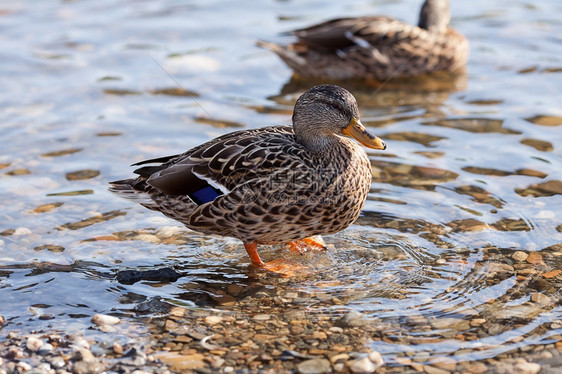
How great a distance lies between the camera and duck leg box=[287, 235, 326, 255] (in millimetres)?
7168

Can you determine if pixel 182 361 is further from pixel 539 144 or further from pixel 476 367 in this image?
pixel 539 144

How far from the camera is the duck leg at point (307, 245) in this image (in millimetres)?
7168

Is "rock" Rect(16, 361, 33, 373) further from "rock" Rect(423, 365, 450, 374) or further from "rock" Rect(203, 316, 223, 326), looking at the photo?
"rock" Rect(423, 365, 450, 374)

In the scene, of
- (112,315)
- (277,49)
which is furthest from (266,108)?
(112,315)

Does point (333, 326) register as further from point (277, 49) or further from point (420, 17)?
point (420, 17)

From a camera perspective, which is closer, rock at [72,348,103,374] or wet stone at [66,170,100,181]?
rock at [72,348,103,374]

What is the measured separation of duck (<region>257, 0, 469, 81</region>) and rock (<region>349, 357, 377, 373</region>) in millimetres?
6719

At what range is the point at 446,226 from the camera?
732 cm

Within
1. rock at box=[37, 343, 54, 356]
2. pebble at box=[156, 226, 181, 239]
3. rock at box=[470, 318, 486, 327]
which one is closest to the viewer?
rock at box=[37, 343, 54, 356]

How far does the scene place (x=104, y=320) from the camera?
234 inches

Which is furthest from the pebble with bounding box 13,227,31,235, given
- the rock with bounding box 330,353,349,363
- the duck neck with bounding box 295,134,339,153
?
the rock with bounding box 330,353,349,363

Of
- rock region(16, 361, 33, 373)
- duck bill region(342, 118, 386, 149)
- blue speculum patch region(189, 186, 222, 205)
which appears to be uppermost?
duck bill region(342, 118, 386, 149)

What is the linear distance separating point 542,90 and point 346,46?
8.85ft

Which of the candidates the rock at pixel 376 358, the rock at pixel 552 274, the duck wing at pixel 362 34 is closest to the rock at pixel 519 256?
the rock at pixel 552 274
